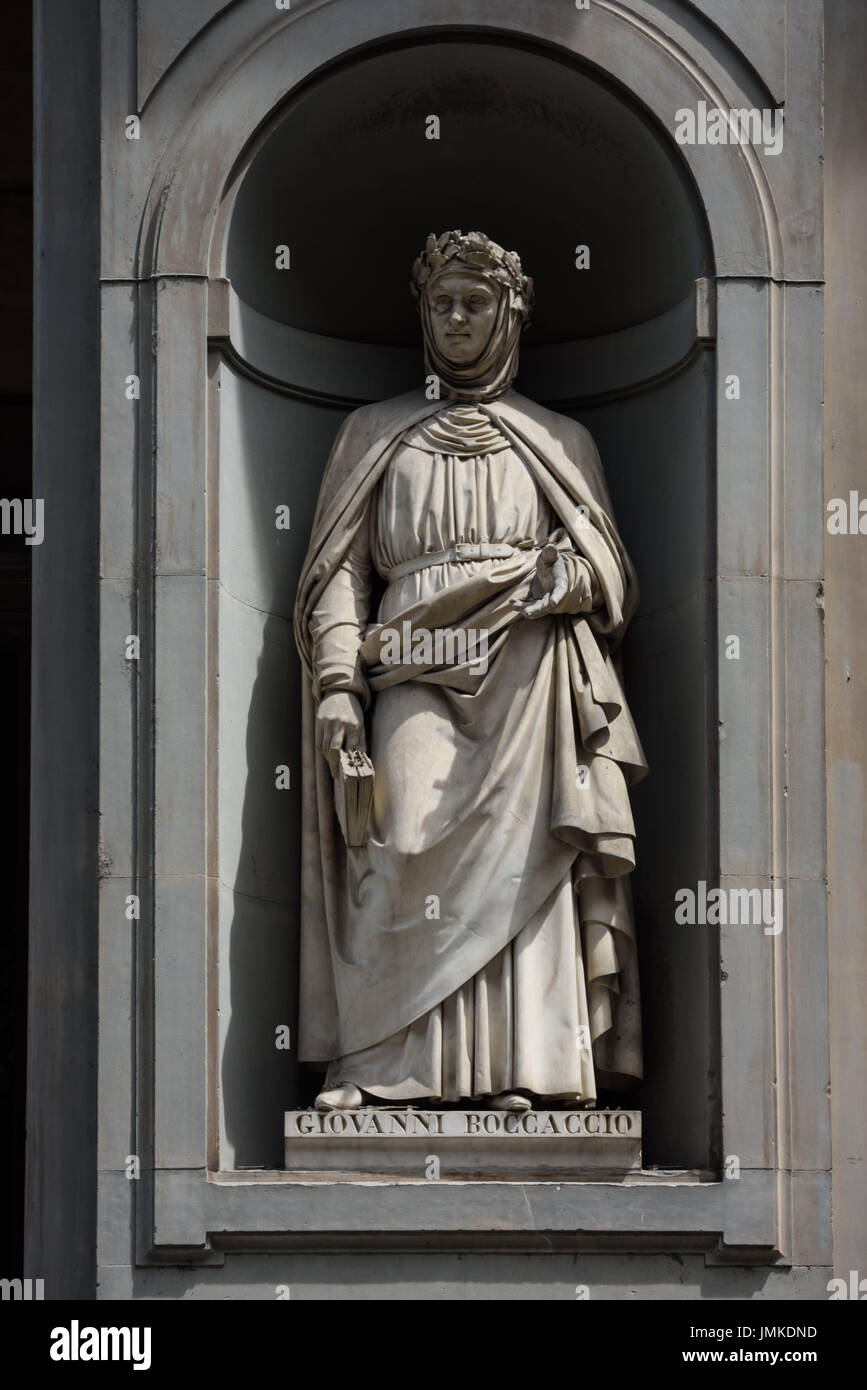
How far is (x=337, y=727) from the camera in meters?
12.9

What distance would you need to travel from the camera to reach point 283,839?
13.3 m

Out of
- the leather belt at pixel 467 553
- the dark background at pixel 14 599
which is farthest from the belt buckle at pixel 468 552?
the dark background at pixel 14 599

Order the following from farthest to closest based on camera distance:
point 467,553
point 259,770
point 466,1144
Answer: point 259,770 < point 467,553 < point 466,1144

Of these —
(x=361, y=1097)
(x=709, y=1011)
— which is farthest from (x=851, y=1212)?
(x=361, y=1097)

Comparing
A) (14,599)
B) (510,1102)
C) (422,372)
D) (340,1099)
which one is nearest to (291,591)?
(422,372)

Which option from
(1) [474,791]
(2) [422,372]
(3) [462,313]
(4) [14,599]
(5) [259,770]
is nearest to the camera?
(1) [474,791]

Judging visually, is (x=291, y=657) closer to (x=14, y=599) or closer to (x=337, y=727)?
(x=337, y=727)

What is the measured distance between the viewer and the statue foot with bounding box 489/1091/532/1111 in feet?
41.0

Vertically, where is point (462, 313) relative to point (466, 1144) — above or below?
above

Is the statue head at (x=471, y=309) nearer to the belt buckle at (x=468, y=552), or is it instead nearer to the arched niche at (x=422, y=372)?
the arched niche at (x=422, y=372)

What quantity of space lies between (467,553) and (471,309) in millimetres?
1011

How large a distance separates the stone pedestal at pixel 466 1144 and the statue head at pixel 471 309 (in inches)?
111

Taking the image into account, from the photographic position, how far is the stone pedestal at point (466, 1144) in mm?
12422
